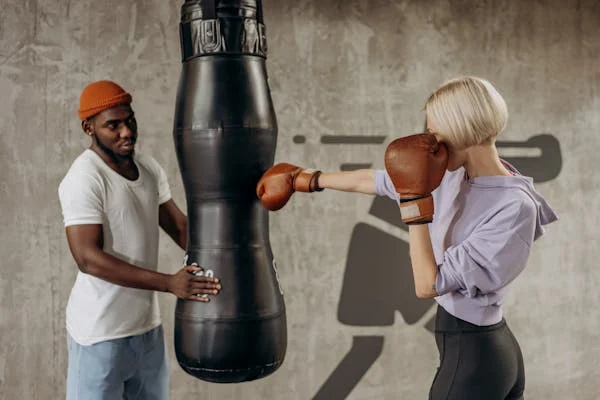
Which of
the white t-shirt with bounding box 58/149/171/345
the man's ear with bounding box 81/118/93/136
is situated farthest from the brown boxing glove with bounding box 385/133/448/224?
the man's ear with bounding box 81/118/93/136

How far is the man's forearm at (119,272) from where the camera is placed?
7.01 ft

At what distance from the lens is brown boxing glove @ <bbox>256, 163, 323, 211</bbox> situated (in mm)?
2066

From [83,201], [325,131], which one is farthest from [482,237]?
[325,131]

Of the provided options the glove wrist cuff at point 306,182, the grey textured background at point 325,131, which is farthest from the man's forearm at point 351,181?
the grey textured background at point 325,131

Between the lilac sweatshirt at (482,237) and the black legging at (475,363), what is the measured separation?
0.11 ft

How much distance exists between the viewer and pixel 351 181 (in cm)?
221

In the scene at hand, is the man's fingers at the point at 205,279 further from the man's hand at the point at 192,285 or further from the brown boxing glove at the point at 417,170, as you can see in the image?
the brown boxing glove at the point at 417,170

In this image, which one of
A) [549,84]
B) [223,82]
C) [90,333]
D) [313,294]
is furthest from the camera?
[549,84]

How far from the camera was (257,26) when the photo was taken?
211 centimetres

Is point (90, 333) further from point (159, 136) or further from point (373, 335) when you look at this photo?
point (373, 335)

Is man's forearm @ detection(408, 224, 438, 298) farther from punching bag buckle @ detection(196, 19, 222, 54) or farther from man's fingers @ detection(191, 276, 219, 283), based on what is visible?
punching bag buckle @ detection(196, 19, 222, 54)

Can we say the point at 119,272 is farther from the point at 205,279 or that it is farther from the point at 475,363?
the point at 475,363

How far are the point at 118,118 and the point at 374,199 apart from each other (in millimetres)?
1968

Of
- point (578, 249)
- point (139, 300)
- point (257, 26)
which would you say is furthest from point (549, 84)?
point (139, 300)
